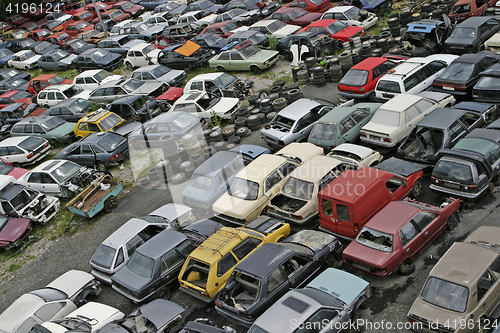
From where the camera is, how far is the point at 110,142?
18.2 m

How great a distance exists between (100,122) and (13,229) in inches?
245

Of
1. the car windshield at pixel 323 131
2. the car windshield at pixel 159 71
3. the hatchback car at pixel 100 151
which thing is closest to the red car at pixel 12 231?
the hatchback car at pixel 100 151

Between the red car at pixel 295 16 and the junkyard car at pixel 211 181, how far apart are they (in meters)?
14.4

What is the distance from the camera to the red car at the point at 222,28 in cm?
2727

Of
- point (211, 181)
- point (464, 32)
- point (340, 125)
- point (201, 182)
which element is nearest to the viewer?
point (211, 181)

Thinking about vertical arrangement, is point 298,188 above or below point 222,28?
below

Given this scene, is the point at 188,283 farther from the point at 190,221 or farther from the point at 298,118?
the point at 298,118

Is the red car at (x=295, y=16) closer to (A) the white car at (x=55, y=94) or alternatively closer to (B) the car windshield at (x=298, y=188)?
(A) the white car at (x=55, y=94)

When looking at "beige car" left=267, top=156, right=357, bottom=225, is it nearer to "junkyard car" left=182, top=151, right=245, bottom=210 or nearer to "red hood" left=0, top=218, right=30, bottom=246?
"junkyard car" left=182, top=151, right=245, bottom=210

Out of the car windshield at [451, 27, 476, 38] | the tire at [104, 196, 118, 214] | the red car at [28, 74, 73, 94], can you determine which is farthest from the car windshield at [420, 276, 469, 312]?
the red car at [28, 74, 73, 94]

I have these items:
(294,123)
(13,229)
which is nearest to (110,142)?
(13,229)

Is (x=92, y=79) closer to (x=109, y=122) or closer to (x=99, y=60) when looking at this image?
(x=99, y=60)

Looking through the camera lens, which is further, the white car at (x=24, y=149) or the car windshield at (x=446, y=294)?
the white car at (x=24, y=149)

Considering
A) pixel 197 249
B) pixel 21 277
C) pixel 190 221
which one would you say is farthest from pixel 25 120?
pixel 197 249
